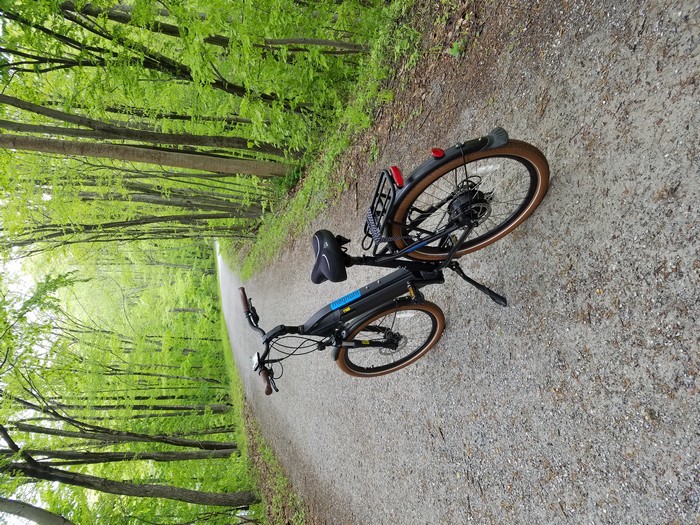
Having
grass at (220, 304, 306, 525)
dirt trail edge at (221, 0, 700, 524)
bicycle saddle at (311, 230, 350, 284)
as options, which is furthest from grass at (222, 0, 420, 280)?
grass at (220, 304, 306, 525)

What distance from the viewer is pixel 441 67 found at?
199 inches

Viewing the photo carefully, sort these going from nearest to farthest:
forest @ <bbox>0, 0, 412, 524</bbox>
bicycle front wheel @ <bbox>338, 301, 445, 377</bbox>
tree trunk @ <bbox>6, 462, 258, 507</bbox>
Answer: bicycle front wheel @ <bbox>338, 301, 445, 377</bbox>, forest @ <bbox>0, 0, 412, 524</bbox>, tree trunk @ <bbox>6, 462, 258, 507</bbox>

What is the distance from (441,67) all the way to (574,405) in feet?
13.4

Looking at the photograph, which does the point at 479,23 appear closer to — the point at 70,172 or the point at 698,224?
the point at 698,224

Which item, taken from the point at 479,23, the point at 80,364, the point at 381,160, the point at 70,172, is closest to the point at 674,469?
the point at 479,23

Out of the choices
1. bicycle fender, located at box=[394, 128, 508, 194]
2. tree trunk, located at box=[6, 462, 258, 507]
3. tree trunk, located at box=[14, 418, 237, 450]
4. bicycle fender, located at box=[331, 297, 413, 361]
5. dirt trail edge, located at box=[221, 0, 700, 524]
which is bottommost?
dirt trail edge, located at box=[221, 0, 700, 524]

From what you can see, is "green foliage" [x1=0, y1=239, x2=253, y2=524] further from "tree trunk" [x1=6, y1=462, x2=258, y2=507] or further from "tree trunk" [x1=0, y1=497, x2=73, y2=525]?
"tree trunk" [x1=0, y1=497, x2=73, y2=525]

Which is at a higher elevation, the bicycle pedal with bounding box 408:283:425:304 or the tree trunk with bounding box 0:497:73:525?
the tree trunk with bounding box 0:497:73:525

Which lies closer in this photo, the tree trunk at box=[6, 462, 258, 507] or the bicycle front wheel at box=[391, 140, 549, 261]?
the bicycle front wheel at box=[391, 140, 549, 261]

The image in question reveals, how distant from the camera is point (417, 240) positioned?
3393 millimetres

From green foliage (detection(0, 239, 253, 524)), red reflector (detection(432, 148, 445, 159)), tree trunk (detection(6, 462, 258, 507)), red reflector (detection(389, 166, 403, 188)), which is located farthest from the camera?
green foliage (detection(0, 239, 253, 524))

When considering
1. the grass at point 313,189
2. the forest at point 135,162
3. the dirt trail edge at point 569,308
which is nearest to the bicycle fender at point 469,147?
the dirt trail edge at point 569,308

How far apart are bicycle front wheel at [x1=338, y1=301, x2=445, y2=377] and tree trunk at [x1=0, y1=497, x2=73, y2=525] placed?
4.98 metres

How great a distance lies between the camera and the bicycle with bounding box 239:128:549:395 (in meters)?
3.10
